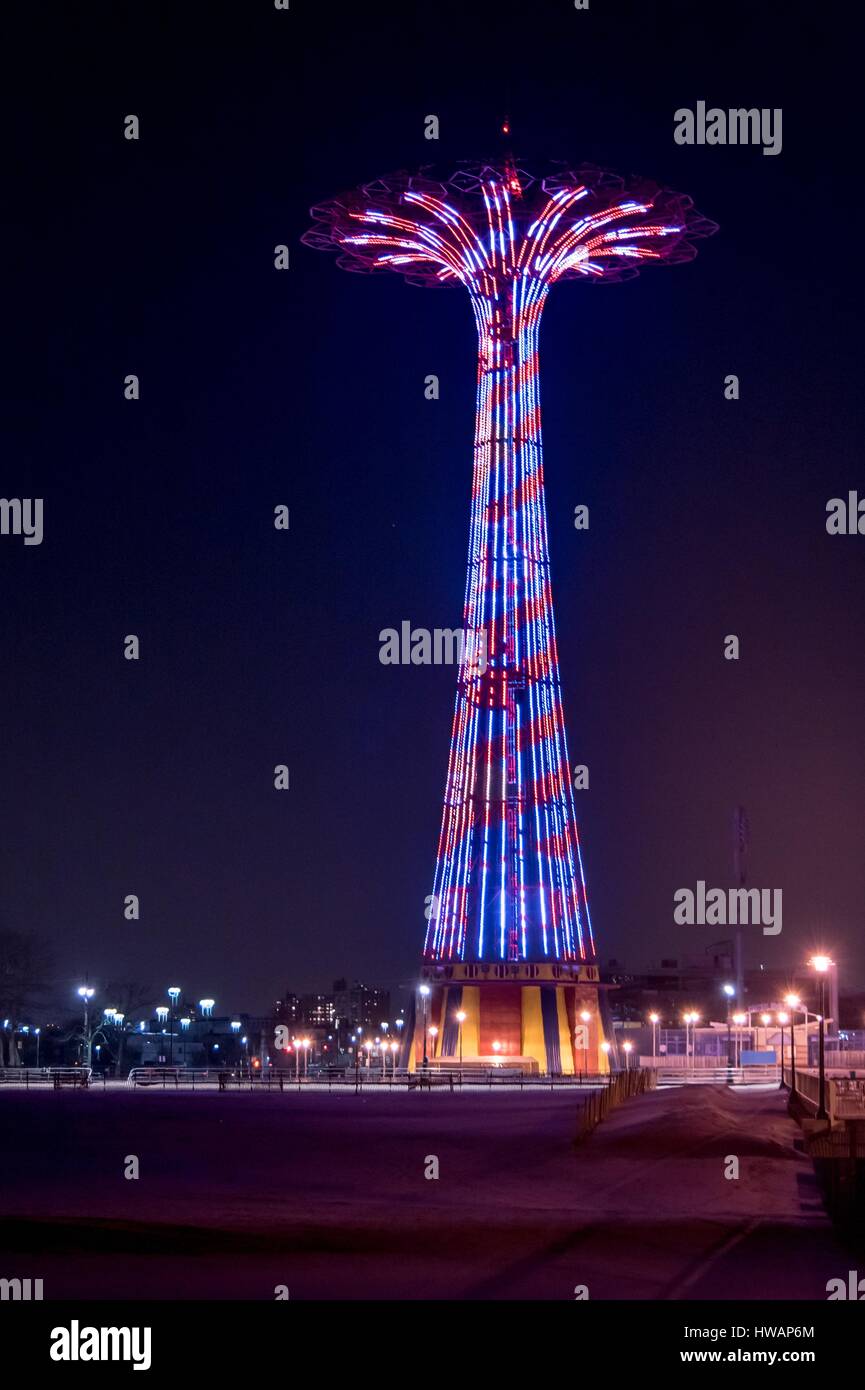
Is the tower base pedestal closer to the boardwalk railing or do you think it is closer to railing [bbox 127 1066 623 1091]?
railing [bbox 127 1066 623 1091]

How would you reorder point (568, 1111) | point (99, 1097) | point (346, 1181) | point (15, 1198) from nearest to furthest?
point (15, 1198)
point (346, 1181)
point (568, 1111)
point (99, 1097)

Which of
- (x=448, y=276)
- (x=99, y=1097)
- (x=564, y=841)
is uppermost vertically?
(x=448, y=276)

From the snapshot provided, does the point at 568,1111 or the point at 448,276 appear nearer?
the point at 568,1111

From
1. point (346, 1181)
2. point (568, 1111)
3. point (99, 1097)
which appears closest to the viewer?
point (346, 1181)

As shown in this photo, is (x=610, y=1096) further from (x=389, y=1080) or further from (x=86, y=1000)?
(x=86, y=1000)
